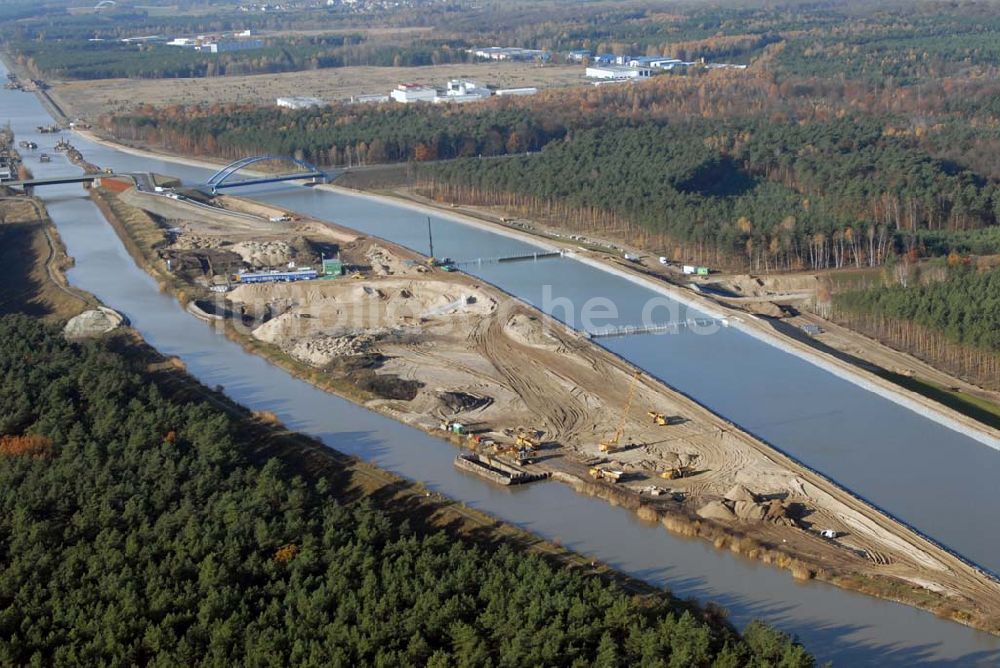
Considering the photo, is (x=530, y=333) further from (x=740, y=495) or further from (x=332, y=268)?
(x=740, y=495)

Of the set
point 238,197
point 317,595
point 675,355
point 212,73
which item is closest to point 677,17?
point 212,73

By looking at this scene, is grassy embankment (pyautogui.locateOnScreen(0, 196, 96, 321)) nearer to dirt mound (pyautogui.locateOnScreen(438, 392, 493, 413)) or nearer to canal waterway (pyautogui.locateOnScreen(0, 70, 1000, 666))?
canal waterway (pyautogui.locateOnScreen(0, 70, 1000, 666))

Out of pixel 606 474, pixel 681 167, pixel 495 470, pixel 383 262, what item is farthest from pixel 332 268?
pixel 606 474

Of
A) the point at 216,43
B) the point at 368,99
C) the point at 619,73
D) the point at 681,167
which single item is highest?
the point at 216,43

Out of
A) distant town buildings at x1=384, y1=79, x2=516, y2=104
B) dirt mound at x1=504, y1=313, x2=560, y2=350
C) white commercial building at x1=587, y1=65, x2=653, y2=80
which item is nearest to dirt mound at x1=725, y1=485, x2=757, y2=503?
dirt mound at x1=504, y1=313, x2=560, y2=350

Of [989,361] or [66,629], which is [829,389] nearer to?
[989,361]
